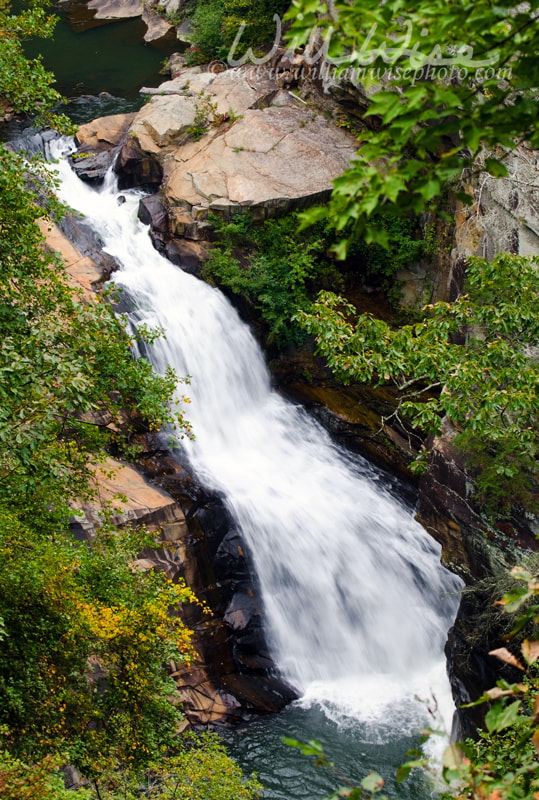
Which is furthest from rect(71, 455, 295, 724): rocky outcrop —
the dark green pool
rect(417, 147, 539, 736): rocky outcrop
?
the dark green pool

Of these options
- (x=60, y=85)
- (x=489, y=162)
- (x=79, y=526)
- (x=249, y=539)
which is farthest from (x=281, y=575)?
(x=60, y=85)

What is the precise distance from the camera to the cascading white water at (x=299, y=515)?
10.9 metres

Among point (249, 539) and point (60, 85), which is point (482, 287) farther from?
point (60, 85)

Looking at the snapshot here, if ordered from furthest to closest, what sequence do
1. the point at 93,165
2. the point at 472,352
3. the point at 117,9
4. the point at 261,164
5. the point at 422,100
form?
the point at 117,9
the point at 93,165
the point at 261,164
the point at 472,352
the point at 422,100

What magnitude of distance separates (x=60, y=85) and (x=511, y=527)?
20563 mm

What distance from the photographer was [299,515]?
480 inches

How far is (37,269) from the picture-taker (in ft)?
23.3

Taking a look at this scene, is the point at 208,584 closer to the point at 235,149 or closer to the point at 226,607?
the point at 226,607

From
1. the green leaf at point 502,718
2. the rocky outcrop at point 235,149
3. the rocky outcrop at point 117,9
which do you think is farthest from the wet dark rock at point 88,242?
the rocky outcrop at point 117,9

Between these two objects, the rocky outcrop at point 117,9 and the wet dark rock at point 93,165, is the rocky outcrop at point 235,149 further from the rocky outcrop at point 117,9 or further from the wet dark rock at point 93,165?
the rocky outcrop at point 117,9

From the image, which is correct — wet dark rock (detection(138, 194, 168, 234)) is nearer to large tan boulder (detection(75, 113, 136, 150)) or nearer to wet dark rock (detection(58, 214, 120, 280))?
wet dark rock (detection(58, 214, 120, 280))

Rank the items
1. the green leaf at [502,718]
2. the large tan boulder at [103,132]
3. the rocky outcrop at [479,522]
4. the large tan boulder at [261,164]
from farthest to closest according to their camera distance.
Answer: the large tan boulder at [103,132] < the large tan boulder at [261,164] < the rocky outcrop at [479,522] < the green leaf at [502,718]

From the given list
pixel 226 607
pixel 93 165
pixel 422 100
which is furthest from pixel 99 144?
pixel 422 100

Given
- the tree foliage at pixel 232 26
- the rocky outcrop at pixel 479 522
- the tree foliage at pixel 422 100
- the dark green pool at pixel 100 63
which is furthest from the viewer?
the dark green pool at pixel 100 63
